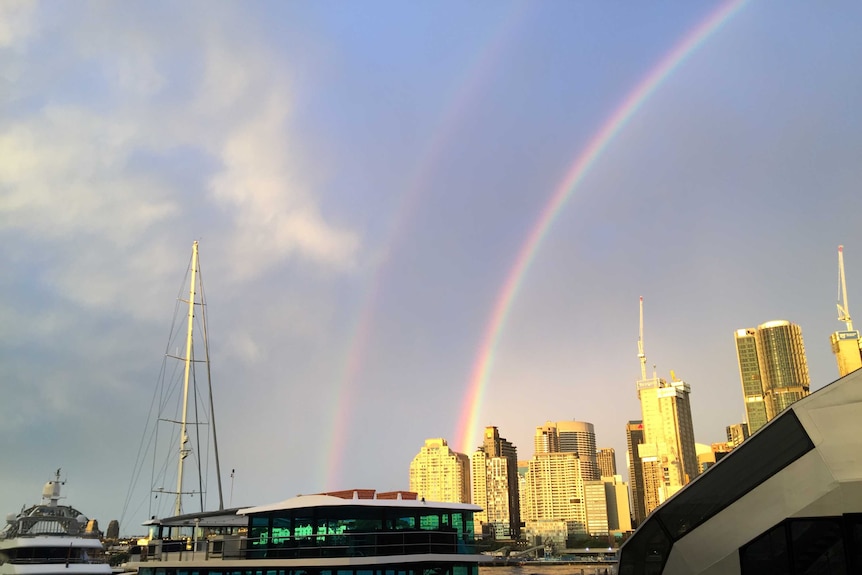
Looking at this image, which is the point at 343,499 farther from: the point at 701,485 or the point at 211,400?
the point at 211,400

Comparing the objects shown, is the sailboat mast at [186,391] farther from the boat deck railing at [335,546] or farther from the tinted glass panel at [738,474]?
the tinted glass panel at [738,474]

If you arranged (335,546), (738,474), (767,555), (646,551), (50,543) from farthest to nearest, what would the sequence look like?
(50,543)
(335,546)
(646,551)
(738,474)
(767,555)

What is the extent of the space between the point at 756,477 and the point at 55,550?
1486 inches

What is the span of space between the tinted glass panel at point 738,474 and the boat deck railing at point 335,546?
12.1 meters

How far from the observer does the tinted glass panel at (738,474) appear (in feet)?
36.7

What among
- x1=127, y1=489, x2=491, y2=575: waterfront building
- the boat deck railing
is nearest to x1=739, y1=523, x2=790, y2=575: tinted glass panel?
x1=127, y1=489, x2=491, y2=575: waterfront building

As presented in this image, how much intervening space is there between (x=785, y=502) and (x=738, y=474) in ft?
3.87

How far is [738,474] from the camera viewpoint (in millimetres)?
11969

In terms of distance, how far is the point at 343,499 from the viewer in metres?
23.4

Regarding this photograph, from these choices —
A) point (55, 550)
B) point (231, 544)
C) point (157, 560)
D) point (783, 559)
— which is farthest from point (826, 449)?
point (55, 550)

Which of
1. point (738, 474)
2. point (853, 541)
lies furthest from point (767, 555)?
point (738, 474)

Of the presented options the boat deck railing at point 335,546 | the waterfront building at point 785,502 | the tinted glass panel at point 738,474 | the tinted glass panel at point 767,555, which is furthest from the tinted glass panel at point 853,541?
the boat deck railing at point 335,546

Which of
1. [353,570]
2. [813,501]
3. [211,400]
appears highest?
[211,400]

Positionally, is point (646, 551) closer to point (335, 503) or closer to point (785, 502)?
point (785, 502)
